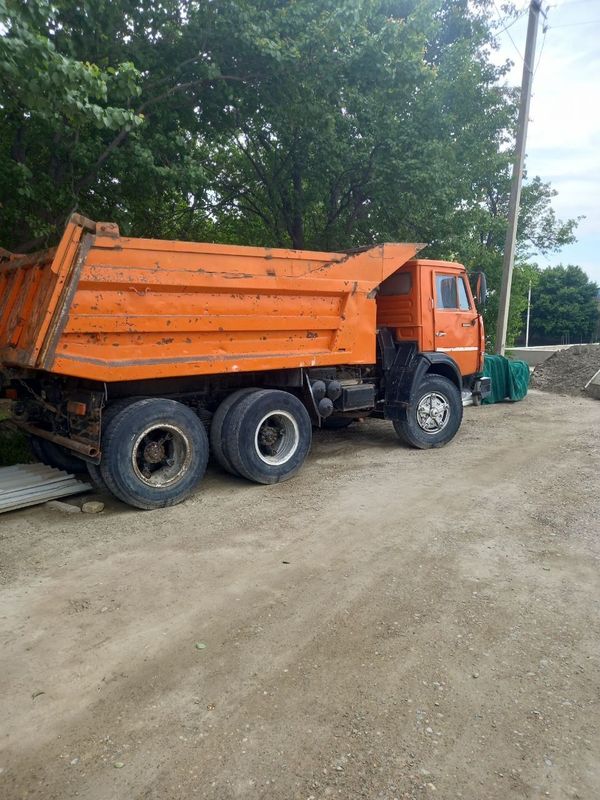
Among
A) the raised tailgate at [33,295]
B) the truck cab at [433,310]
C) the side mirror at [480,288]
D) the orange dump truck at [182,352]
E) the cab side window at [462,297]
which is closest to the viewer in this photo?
the raised tailgate at [33,295]

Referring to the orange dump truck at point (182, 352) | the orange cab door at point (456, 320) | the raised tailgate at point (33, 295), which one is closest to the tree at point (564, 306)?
the orange cab door at point (456, 320)

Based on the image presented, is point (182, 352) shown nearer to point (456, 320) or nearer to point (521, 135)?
point (456, 320)

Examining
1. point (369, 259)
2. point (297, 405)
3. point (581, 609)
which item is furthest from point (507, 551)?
point (369, 259)

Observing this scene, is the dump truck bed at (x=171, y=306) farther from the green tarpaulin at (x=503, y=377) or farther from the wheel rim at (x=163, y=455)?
the green tarpaulin at (x=503, y=377)

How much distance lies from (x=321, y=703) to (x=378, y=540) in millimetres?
2128

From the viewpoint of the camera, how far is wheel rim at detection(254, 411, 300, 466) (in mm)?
6582

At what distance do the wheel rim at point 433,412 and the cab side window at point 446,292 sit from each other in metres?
1.39

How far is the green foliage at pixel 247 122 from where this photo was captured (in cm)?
674

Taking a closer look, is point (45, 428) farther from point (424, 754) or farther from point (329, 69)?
point (329, 69)

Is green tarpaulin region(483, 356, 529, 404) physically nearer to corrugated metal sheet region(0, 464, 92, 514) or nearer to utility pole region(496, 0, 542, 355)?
utility pole region(496, 0, 542, 355)

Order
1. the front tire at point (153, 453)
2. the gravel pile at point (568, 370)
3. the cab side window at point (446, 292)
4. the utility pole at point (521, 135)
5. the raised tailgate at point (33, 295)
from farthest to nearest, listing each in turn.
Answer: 1. the gravel pile at point (568, 370)
2. the utility pole at point (521, 135)
3. the cab side window at point (446, 292)
4. the front tire at point (153, 453)
5. the raised tailgate at point (33, 295)

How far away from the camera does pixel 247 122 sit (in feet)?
33.9

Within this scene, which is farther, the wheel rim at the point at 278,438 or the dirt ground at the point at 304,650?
the wheel rim at the point at 278,438

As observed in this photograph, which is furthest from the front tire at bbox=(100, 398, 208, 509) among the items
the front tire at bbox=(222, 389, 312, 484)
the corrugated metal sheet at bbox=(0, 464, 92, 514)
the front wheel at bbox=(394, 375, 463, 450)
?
the front wheel at bbox=(394, 375, 463, 450)
